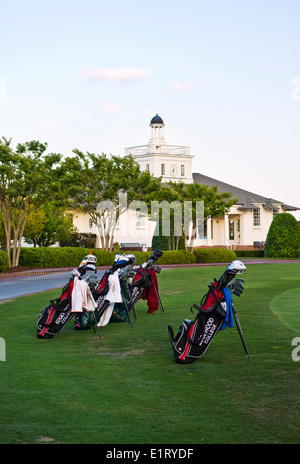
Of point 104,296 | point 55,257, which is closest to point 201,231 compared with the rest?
point 55,257

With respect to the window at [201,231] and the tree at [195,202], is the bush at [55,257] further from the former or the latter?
the window at [201,231]

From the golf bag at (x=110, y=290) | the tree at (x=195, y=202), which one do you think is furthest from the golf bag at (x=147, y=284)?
the tree at (x=195, y=202)

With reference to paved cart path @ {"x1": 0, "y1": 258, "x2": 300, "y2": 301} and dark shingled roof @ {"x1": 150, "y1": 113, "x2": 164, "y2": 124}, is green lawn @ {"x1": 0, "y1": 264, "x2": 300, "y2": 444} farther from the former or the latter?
dark shingled roof @ {"x1": 150, "y1": 113, "x2": 164, "y2": 124}

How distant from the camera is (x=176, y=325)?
11344 millimetres

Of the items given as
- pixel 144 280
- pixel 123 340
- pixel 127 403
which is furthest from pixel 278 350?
pixel 144 280

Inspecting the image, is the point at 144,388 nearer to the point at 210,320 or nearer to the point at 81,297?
the point at 210,320

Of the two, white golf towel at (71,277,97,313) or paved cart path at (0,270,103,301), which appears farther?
paved cart path at (0,270,103,301)

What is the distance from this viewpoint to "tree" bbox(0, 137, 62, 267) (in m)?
29.1

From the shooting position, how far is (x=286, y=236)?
42.4 meters

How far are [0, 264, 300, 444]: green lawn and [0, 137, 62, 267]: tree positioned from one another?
Answer: 18259 mm

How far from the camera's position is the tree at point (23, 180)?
2906cm

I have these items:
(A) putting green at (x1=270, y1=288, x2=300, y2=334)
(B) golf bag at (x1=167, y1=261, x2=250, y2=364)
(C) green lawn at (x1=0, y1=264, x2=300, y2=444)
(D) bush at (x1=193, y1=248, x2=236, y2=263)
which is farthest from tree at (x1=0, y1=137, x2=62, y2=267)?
(B) golf bag at (x1=167, y1=261, x2=250, y2=364)

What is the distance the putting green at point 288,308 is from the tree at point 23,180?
599 inches
